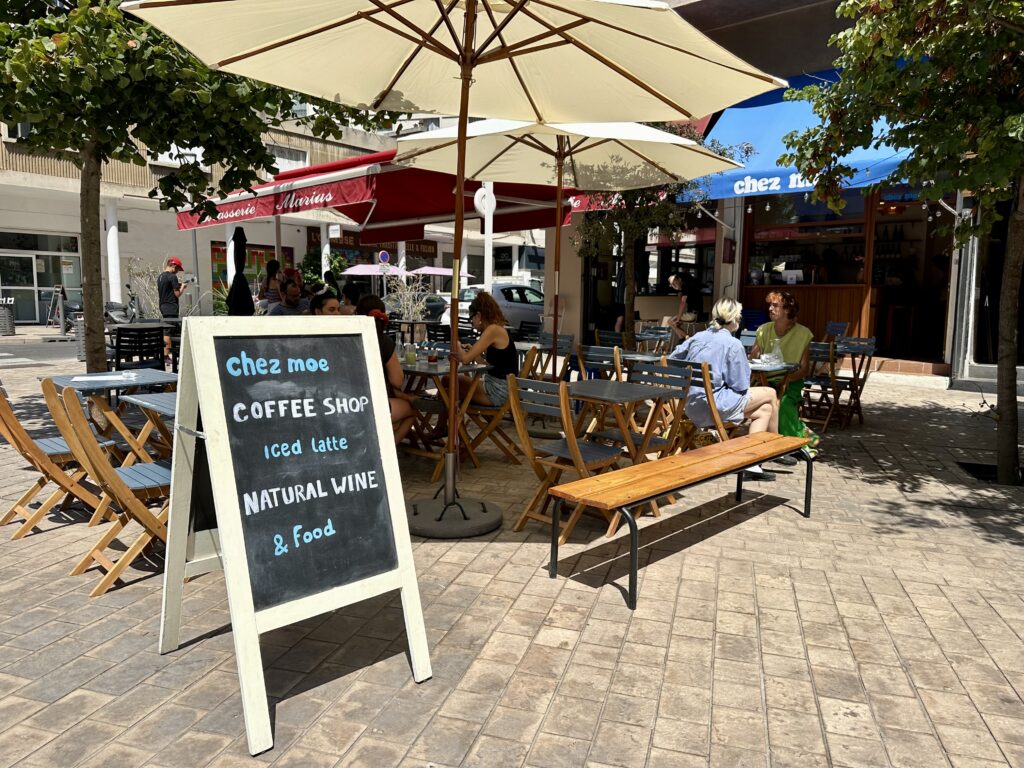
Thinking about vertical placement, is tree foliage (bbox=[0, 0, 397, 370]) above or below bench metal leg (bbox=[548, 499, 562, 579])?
above

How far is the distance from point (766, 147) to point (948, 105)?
641 cm

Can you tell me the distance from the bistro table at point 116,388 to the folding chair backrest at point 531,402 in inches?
84.5

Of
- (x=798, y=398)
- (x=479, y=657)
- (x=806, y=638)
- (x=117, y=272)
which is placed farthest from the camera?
(x=117, y=272)

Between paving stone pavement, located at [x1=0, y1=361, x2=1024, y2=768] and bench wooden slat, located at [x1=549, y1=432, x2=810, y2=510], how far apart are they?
500mm

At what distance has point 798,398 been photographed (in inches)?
258

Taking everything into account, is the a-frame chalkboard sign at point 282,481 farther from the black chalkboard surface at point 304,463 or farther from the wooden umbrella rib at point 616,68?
the wooden umbrella rib at point 616,68

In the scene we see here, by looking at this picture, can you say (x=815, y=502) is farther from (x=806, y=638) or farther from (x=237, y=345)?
(x=237, y=345)

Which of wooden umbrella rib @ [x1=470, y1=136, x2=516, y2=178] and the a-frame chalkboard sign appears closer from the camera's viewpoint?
the a-frame chalkboard sign

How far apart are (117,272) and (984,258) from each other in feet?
79.3

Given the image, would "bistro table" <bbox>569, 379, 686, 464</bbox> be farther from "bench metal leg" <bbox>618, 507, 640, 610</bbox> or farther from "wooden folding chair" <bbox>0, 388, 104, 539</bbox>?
"wooden folding chair" <bbox>0, 388, 104, 539</bbox>

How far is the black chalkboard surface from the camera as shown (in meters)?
2.44

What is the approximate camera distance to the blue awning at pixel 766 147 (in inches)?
394

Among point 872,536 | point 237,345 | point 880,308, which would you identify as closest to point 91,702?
point 237,345

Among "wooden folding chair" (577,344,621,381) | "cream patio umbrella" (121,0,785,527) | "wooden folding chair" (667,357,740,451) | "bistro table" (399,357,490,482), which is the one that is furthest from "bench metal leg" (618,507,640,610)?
"wooden folding chair" (577,344,621,381)
